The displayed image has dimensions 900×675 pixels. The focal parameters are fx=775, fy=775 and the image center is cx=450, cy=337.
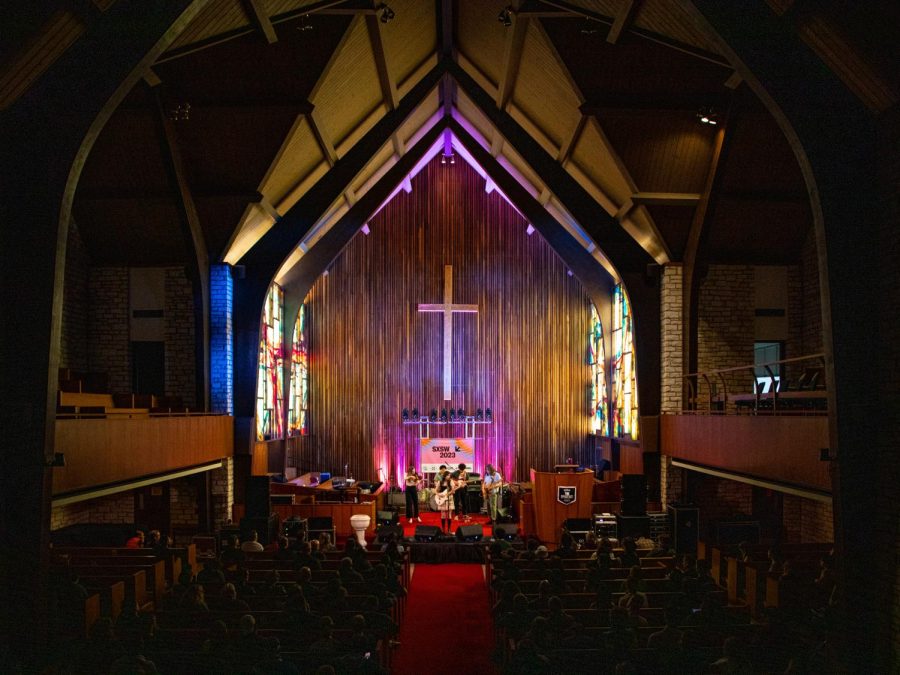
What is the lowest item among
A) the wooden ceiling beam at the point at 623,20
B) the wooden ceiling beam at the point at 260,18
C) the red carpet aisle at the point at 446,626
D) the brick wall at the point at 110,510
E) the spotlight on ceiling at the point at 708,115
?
the red carpet aisle at the point at 446,626

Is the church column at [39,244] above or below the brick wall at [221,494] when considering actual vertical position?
above

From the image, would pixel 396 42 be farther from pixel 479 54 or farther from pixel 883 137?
pixel 883 137

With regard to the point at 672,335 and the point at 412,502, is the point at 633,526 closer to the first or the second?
the point at 672,335

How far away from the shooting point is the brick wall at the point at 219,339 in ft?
50.2

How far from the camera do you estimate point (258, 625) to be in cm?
771

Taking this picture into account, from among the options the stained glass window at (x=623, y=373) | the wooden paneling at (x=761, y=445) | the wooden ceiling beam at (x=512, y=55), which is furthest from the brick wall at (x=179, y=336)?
the wooden paneling at (x=761, y=445)

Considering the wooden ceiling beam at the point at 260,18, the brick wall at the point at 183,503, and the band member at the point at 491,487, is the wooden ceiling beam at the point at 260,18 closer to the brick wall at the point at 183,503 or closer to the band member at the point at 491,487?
the brick wall at the point at 183,503

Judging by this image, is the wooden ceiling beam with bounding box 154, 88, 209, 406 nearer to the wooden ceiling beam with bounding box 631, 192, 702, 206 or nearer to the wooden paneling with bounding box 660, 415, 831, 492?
the wooden ceiling beam with bounding box 631, 192, 702, 206

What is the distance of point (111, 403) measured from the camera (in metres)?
12.1

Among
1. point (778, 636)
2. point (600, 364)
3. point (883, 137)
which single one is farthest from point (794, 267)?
point (778, 636)

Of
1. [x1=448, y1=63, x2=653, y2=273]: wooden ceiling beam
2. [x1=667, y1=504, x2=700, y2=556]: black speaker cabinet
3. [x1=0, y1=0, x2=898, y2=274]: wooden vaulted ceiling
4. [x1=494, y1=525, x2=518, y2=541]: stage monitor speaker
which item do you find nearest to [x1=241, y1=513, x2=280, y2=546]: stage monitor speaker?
[x1=494, y1=525, x2=518, y2=541]: stage monitor speaker

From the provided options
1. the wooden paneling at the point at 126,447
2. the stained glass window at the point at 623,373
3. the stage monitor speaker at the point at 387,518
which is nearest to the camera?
the wooden paneling at the point at 126,447

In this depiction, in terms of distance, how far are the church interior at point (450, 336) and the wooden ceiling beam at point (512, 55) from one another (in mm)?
94

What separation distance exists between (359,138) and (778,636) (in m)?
12.7
